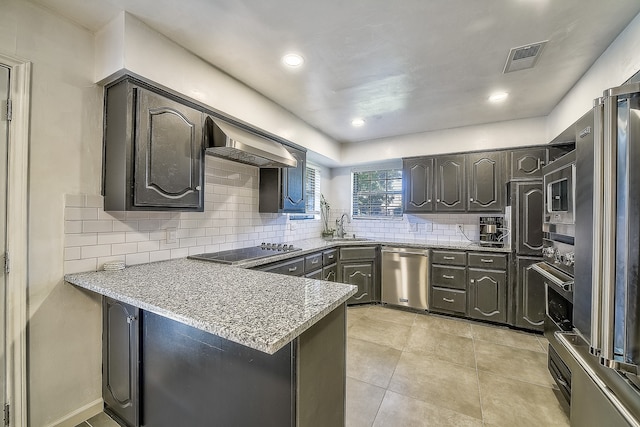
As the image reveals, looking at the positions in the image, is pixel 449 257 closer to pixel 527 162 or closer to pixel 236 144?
pixel 527 162

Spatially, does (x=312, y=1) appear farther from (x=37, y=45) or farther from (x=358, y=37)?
(x=37, y=45)

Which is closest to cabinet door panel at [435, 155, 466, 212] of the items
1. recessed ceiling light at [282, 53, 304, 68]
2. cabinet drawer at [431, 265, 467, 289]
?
cabinet drawer at [431, 265, 467, 289]

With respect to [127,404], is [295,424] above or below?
above

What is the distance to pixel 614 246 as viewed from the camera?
83cm

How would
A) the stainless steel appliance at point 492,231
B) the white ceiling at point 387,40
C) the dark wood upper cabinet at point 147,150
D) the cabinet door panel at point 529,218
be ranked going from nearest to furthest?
1. the white ceiling at point 387,40
2. the dark wood upper cabinet at point 147,150
3. the cabinet door panel at point 529,218
4. the stainless steel appliance at point 492,231

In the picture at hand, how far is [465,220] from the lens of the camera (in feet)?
12.7

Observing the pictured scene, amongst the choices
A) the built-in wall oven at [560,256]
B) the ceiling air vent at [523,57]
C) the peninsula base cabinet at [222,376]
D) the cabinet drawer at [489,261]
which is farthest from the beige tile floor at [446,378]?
the ceiling air vent at [523,57]

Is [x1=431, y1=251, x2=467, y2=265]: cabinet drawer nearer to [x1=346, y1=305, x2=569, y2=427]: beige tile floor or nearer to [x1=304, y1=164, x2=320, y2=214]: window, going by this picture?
[x1=346, y1=305, x2=569, y2=427]: beige tile floor

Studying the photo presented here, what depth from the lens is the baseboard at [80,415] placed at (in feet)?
5.44

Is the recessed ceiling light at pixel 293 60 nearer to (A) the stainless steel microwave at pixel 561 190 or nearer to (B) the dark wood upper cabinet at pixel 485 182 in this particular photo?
(A) the stainless steel microwave at pixel 561 190

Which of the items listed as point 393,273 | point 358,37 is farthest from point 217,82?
point 393,273

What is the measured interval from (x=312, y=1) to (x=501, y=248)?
3.33 meters

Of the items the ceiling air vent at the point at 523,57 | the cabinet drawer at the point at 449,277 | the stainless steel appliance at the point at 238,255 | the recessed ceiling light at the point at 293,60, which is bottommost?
the cabinet drawer at the point at 449,277

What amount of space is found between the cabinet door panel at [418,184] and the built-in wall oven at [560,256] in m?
1.77
